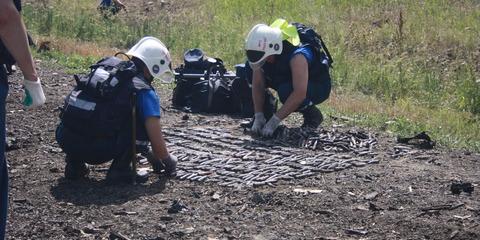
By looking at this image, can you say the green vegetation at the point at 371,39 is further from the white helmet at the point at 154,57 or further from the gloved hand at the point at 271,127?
the white helmet at the point at 154,57

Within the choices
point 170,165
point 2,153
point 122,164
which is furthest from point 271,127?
point 2,153

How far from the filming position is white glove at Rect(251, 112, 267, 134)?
8.23 metres

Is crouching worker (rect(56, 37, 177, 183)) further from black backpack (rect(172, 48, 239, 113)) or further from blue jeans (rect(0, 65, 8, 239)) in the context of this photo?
black backpack (rect(172, 48, 239, 113))

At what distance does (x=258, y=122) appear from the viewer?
8.29 metres

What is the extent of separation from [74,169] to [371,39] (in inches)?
383

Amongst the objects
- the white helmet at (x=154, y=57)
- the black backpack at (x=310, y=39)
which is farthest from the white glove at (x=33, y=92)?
the black backpack at (x=310, y=39)

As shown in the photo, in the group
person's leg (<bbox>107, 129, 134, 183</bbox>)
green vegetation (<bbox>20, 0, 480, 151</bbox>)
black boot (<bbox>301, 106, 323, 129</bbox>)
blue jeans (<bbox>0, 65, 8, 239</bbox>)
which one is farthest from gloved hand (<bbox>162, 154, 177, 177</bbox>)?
green vegetation (<bbox>20, 0, 480, 151</bbox>)

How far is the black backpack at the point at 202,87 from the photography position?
9.30 m

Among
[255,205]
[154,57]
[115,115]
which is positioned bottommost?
[255,205]

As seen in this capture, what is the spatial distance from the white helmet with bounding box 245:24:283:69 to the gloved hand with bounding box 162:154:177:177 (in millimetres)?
1673

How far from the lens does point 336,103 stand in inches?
428

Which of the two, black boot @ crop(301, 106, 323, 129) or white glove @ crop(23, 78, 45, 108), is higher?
white glove @ crop(23, 78, 45, 108)

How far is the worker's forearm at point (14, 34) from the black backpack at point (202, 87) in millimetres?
4886

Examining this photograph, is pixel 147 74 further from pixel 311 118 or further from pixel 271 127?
pixel 311 118
